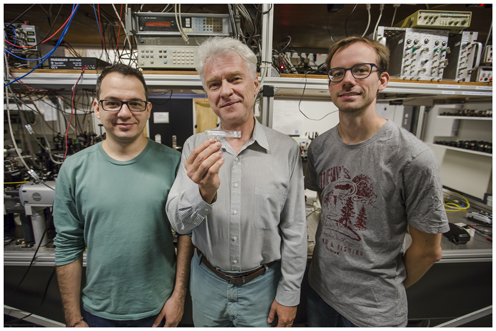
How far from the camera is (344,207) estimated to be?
40.3 inches

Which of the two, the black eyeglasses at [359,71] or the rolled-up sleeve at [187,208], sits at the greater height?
the black eyeglasses at [359,71]

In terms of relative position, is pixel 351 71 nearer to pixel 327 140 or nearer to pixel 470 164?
pixel 327 140

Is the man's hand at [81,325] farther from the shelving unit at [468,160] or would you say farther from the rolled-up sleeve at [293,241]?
the shelving unit at [468,160]

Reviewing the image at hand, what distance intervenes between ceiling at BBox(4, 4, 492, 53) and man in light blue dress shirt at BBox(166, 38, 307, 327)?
611mm

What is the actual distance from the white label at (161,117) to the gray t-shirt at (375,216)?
1.25 m

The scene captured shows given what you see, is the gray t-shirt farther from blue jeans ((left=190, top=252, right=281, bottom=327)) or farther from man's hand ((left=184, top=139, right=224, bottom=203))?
man's hand ((left=184, top=139, right=224, bottom=203))

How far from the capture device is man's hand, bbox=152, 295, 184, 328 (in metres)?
1.08

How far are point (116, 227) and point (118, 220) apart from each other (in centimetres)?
3

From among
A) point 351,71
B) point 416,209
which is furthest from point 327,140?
point 416,209

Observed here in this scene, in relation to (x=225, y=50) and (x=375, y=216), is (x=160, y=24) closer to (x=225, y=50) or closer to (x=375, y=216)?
(x=225, y=50)

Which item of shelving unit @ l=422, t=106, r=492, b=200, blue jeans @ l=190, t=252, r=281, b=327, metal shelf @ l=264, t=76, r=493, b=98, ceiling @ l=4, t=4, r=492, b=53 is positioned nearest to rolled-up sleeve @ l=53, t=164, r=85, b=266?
blue jeans @ l=190, t=252, r=281, b=327

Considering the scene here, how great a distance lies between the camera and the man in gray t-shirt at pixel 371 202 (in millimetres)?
906

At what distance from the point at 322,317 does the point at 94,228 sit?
1209 millimetres

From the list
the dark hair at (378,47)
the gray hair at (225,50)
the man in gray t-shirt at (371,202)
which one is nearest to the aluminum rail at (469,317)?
the man in gray t-shirt at (371,202)
